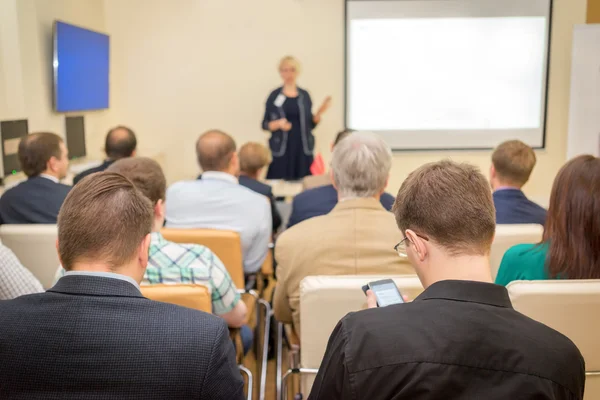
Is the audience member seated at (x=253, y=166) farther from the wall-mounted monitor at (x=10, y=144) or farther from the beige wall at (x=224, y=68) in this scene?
the beige wall at (x=224, y=68)

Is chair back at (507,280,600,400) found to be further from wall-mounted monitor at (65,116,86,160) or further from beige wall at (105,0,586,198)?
beige wall at (105,0,586,198)

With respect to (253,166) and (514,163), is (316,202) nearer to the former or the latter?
(514,163)

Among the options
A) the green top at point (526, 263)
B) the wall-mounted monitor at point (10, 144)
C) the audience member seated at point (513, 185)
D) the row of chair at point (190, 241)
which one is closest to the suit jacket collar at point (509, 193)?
the audience member seated at point (513, 185)

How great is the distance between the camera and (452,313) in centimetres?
102

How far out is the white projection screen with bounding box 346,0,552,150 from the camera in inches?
254

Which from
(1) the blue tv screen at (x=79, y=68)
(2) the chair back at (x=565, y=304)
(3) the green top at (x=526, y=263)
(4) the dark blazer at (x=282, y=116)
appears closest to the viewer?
(2) the chair back at (x=565, y=304)

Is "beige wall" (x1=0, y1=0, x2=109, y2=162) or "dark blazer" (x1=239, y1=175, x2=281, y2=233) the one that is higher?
"beige wall" (x1=0, y1=0, x2=109, y2=162)

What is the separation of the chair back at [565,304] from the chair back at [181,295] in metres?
0.90

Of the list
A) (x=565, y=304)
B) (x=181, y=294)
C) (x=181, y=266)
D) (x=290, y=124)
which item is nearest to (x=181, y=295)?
(x=181, y=294)

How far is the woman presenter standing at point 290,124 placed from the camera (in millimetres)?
6109

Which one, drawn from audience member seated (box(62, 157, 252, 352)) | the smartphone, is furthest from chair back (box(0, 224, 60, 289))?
the smartphone

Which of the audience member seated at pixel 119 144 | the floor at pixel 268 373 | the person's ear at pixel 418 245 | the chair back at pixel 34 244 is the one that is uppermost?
the audience member seated at pixel 119 144

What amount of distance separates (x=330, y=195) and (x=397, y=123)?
417 centimetres

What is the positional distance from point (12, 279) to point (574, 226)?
6.15ft
